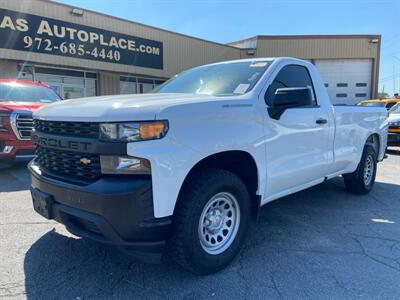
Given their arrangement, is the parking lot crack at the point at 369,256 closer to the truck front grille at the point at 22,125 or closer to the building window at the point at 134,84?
the truck front grille at the point at 22,125

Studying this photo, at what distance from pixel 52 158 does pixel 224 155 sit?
1466mm

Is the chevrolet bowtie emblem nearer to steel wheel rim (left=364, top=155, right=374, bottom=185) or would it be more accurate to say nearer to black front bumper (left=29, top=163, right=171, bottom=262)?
black front bumper (left=29, top=163, right=171, bottom=262)

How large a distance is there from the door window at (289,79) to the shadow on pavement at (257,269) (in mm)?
1521

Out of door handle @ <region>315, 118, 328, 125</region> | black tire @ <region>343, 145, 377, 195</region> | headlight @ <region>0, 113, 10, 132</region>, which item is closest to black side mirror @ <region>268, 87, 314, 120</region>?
door handle @ <region>315, 118, 328, 125</region>

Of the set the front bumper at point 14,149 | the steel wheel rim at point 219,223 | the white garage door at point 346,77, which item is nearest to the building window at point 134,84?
the front bumper at point 14,149

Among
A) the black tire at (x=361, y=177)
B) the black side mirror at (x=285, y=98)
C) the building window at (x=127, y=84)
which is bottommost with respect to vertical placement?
the black tire at (x=361, y=177)

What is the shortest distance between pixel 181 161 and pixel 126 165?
40 cm

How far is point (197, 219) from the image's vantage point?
2.70 meters

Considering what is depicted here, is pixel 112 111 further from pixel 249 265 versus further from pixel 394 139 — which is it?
pixel 394 139

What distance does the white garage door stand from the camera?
24.8 metres

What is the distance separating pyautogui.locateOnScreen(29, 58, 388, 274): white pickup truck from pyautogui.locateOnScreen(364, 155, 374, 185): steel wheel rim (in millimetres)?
2086

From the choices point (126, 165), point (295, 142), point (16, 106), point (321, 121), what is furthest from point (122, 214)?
point (16, 106)

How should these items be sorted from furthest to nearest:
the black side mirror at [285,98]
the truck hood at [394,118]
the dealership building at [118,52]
Answer: the dealership building at [118,52] < the truck hood at [394,118] < the black side mirror at [285,98]

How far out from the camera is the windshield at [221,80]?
3482mm
